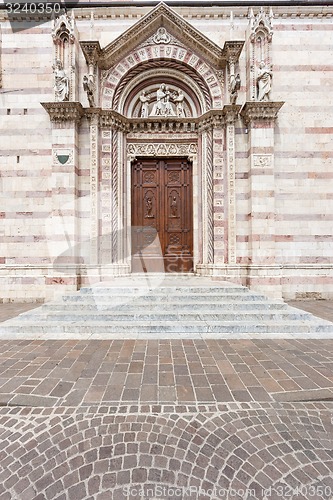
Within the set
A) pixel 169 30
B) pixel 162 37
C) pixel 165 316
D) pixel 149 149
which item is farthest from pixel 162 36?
pixel 165 316

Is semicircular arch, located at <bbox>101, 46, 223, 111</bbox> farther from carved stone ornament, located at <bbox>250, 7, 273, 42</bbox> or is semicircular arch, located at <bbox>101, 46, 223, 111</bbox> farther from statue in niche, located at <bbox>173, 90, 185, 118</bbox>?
carved stone ornament, located at <bbox>250, 7, 273, 42</bbox>

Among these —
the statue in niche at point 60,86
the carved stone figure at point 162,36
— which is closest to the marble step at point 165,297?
the statue in niche at point 60,86

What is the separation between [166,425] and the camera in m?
2.88

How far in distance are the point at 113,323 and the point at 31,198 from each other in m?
5.98

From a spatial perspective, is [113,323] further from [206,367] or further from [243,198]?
[243,198]

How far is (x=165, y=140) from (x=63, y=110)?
11.8ft

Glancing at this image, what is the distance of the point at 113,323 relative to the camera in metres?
6.09

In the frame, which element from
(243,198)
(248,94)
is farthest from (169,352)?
(248,94)

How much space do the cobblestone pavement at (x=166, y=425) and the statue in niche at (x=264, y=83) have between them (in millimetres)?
7846

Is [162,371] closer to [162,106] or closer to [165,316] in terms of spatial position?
[165,316]

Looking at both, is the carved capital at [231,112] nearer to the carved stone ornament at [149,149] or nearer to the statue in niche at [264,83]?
the statue in niche at [264,83]

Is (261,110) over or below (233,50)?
below

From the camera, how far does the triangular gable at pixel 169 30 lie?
879cm

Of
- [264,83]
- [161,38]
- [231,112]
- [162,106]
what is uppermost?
[161,38]
